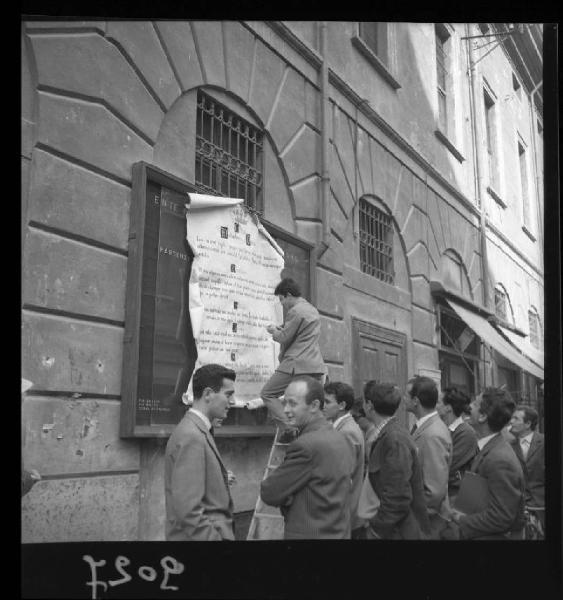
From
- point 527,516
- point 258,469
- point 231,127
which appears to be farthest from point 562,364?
point 231,127

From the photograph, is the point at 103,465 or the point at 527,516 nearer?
the point at 103,465

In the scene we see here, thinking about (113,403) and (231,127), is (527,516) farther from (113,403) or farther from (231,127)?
(231,127)

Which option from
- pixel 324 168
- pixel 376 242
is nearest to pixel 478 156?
pixel 376 242

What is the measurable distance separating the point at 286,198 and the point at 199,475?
3355 mm

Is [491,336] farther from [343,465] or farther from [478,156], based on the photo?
[343,465]

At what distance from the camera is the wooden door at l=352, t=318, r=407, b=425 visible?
7.32 meters

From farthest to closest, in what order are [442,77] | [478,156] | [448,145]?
1. [442,77]
2. [478,156]
3. [448,145]

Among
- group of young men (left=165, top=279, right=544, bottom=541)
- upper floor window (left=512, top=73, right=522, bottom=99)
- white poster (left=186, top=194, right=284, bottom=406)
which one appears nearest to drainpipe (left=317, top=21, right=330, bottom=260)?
white poster (left=186, top=194, right=284, bottom=406)

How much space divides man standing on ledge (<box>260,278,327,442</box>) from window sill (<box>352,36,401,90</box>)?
325 centimetres

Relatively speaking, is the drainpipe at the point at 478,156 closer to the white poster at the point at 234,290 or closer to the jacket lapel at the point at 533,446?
the jacket lapel at the point at 533,446

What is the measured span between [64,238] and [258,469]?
7.98ft

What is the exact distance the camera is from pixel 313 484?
4156 mm
